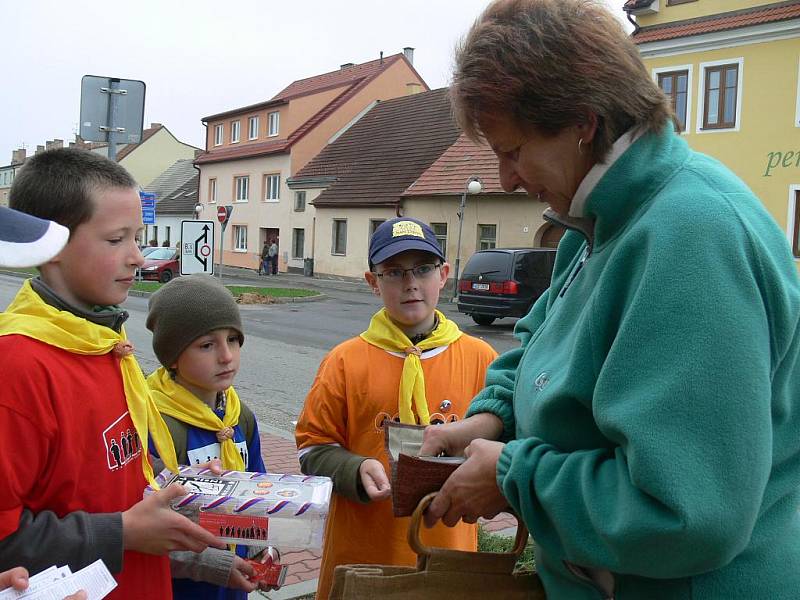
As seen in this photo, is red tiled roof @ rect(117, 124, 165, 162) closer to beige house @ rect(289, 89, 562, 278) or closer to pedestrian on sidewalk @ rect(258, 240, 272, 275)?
pedestrian on sidewalk @ rect(258, 240, 272, 275)

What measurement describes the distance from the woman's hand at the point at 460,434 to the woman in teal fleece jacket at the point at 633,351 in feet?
0.73

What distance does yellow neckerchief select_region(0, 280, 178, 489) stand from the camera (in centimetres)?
175

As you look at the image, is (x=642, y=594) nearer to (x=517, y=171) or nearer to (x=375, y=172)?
(x=517, y=171)

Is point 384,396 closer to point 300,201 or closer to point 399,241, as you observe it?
point 399,241

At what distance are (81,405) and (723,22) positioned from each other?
23034 millimetres

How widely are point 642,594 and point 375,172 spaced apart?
A: 30038 millimetres

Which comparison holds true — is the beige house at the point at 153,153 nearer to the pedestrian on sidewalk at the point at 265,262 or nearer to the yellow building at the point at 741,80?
the pedestrian on sidewalk at the point at 265,262

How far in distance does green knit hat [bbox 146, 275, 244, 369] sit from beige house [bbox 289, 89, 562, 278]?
66.8 feet

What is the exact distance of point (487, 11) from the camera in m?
1.59

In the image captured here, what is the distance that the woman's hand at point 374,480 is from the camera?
232cm

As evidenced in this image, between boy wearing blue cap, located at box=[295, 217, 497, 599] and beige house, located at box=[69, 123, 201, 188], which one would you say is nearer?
boy wearing blue cap, located at box=[295, 217, 497, 599]

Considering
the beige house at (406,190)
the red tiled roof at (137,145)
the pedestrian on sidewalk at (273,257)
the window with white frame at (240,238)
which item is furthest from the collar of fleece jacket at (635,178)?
the red tiled roof at (137,145)

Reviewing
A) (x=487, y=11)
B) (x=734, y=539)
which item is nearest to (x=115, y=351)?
(x=487, y=11)

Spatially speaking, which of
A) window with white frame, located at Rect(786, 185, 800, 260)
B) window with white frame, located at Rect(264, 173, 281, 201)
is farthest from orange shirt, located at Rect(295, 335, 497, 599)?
window with white frame, located at Rect(264, 173, 281, 201)
